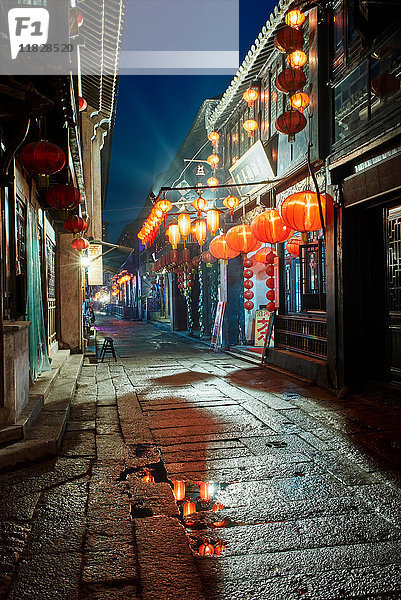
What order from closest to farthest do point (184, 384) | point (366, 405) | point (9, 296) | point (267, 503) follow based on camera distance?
point (267, 503) → point (9, 296) → point (366, 405) → point (184, 384)

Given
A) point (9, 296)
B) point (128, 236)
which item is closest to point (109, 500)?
point (9, 296)

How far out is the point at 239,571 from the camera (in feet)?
11.3

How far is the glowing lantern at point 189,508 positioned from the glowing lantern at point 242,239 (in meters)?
9.95

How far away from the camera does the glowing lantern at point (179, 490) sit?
4883 millimetres

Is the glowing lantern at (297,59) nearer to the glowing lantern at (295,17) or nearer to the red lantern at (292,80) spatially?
the glowing lantern at (295,17)

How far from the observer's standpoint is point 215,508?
181 inches

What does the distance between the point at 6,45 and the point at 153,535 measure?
669 centimetres

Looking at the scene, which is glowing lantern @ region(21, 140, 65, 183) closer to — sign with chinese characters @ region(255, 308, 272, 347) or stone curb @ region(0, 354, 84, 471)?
stone curb @ region(0, 354, 84, 471)

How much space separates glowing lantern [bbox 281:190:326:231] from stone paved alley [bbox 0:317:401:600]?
4128mm

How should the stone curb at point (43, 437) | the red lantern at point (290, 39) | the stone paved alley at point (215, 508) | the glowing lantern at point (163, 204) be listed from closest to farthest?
the stone paved alley at point (215, 508)
the stone curb at point (43, 437)
the red lantern at point (290, 39)
the glowing lantern at point (163, 204)

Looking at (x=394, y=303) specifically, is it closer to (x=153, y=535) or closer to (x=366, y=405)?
(x=366, y=405)

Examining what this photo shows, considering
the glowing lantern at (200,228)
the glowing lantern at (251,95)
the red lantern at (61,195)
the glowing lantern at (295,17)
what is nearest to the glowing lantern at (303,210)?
the glowing lantern at (295,17)

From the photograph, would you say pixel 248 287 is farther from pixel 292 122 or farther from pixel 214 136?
pixel 292 122

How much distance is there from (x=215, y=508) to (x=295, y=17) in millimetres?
10971
